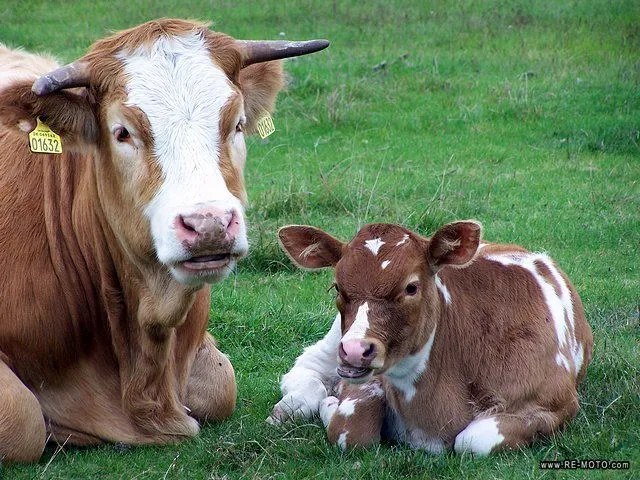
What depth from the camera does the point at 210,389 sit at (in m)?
6.71

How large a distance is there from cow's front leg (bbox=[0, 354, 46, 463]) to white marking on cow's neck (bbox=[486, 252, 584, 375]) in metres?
2.74

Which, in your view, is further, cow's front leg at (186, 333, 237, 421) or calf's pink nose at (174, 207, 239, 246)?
cow's front leg at (186, 333, 237, 421)

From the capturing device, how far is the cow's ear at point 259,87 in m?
6.65

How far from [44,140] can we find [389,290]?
1955 millimetres

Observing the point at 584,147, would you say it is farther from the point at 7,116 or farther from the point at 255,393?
the point at 7,116

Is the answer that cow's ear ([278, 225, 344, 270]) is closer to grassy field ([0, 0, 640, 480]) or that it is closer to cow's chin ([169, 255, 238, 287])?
cow's chin ([169, 255, 238, 287])

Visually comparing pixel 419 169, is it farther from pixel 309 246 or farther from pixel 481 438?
pixel 481 438

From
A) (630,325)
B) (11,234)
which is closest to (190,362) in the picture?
(11,234)

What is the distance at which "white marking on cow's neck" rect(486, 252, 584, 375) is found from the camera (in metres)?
6.31

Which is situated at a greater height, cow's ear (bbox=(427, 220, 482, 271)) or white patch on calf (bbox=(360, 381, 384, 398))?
cow's ear (bbox=(427, 220, 482, 271))

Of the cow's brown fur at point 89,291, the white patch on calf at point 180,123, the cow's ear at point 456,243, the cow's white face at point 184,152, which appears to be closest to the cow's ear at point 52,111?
the cow's brown fur at point 89,291

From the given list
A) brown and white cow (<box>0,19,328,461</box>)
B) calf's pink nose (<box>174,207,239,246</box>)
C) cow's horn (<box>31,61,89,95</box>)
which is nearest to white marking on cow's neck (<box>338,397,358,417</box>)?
brown and white cow (<box>0,19,328,461</box>)

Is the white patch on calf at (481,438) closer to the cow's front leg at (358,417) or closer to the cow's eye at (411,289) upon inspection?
the cow's front leg at (358,417)

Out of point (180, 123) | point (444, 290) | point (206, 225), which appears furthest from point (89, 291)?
point (444, 290)
